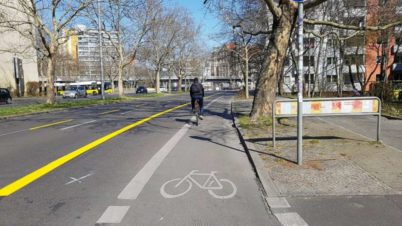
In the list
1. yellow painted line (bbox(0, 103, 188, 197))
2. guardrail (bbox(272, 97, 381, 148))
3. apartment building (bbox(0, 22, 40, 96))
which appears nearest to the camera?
yellow painted line (bbox(0, 103, 188, 197))

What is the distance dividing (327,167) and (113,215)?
152 inches

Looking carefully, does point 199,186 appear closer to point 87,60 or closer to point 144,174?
point 144,174

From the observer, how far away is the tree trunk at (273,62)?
39.8 feet

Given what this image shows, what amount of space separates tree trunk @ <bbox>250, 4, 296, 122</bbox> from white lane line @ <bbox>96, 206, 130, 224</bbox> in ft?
28.5

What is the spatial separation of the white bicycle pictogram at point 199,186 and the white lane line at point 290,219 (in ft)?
3.21

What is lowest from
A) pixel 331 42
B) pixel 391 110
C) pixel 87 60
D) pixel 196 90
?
pixel 391 110

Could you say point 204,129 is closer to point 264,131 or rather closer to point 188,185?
point 264,131

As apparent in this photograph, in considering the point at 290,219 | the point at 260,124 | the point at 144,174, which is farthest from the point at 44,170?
the point at 260,124

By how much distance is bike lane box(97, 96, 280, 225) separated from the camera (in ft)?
14.3

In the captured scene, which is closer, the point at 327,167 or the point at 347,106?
the point at 327,167

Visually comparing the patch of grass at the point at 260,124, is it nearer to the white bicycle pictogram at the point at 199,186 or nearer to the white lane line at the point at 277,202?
the white bicycle pictogram at the point at 199,186

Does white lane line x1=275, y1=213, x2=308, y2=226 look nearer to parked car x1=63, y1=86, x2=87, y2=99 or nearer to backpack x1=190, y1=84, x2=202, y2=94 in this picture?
backpack x1=190, y1=84, x2=202, y2=94

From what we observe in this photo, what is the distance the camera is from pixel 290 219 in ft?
14.0

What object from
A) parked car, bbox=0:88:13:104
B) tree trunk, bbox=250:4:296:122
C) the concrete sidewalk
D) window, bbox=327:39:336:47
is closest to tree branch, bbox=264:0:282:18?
tree trunk, bbox=250:4:296:122
